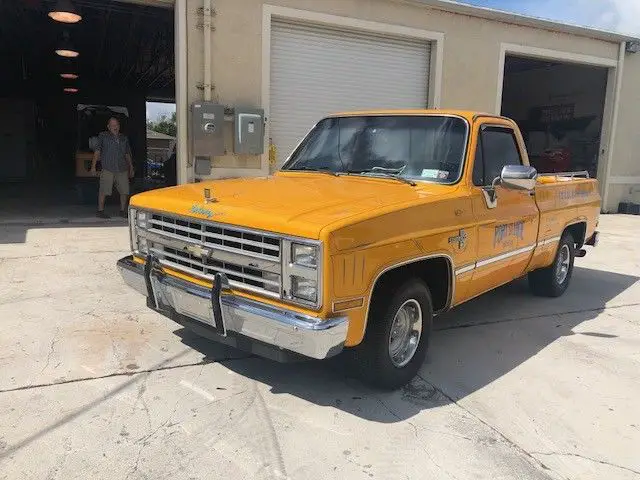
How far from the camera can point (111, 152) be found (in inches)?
400

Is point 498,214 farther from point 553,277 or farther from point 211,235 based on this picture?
point 211,235

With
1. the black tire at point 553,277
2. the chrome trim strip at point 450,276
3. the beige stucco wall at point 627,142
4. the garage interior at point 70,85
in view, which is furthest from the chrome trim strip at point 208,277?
the beige stucco wall at point 627,142

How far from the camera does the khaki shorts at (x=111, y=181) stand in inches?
405

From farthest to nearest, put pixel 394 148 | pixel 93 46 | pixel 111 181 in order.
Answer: pixel 93 46 → pixel 111 181 → pixel 394 148

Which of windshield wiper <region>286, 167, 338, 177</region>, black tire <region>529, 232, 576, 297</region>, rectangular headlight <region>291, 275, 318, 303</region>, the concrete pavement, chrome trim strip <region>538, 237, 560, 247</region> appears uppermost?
windshield wiper <region>286, 167, 338, 177</region>

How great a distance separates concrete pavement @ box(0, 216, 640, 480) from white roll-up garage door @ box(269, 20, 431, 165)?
5.93 metres

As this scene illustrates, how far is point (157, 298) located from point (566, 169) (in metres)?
16.3

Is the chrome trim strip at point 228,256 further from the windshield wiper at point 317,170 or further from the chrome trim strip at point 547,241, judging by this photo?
the chrome trim strip at point 547,241

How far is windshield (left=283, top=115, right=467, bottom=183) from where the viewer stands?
439 centimetres

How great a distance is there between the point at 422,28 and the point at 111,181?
6.99 metres

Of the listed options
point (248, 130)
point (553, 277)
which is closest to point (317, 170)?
point (553, 277)

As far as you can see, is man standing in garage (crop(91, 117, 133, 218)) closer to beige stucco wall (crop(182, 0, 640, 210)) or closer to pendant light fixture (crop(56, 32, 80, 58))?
beige stucco wall (crop(182, 0, 640, 210))

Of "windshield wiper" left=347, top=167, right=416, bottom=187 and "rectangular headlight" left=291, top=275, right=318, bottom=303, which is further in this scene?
"windshield wiper" left=347, top=167, right=416, bottom=187

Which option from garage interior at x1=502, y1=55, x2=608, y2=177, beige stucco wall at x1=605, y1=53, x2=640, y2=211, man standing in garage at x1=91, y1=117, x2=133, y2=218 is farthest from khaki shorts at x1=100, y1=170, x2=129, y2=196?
beige stucco wall at x1=605, y1=53, x2=640, y2=211
